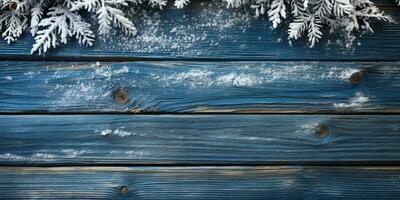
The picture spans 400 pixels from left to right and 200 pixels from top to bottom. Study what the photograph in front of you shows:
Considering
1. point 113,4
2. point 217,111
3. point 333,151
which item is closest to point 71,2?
point 113,4

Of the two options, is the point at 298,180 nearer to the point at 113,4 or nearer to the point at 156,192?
the point at 156,192

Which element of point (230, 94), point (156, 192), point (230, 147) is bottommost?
point (156, 192)

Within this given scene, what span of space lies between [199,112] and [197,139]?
0.21 feet

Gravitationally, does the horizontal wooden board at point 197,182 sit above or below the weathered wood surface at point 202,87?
below

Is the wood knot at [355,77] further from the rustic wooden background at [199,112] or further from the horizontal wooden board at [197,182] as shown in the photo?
the horizontal wooden board at [197,182]

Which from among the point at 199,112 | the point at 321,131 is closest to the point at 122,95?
the point at 199,112

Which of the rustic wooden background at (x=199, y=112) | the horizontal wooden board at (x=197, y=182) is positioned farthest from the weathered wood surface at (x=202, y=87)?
the horizontal wooden board at (x=197, y=182)

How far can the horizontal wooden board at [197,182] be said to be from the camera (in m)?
1.14

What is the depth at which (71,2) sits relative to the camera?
106cm

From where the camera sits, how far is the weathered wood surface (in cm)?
111

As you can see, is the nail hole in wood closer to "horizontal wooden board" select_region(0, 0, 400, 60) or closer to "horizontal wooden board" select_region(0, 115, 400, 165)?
"horizontal wooden board" select_region(0, 115, 400, 165)

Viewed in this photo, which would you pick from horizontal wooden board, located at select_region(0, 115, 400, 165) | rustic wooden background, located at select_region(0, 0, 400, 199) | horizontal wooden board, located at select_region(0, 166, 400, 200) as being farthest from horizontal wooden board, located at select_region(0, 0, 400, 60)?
horizontal wooden board, located at select_region(0, 166, 400, 200)

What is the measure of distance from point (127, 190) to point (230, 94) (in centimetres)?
34

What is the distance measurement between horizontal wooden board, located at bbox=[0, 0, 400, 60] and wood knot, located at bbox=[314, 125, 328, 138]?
0.54ft
